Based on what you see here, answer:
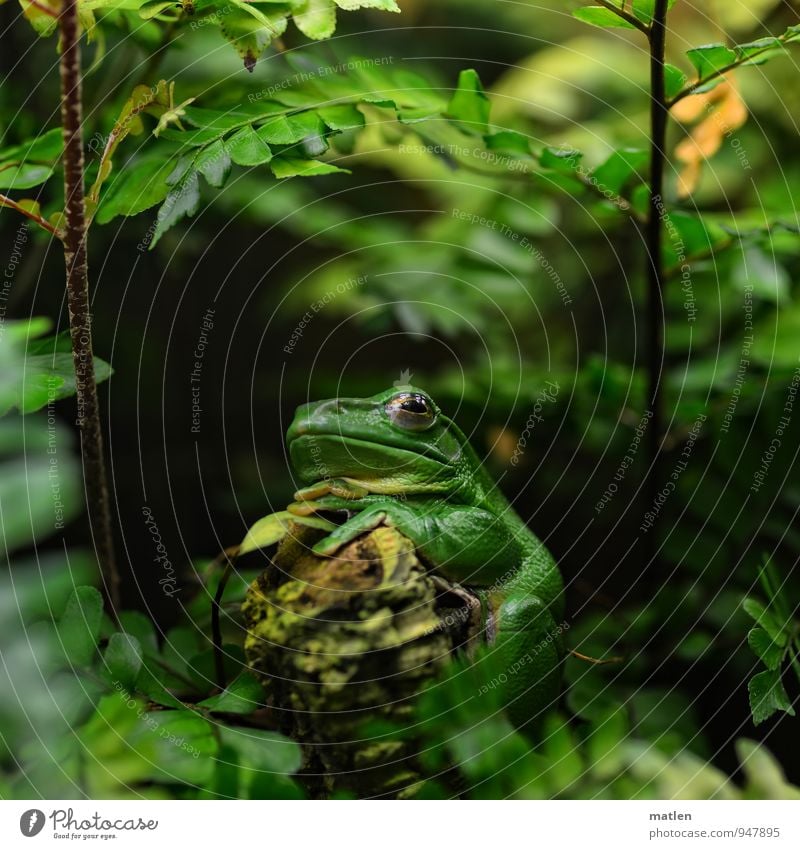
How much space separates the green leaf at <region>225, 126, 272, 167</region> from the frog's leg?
343 millimetres

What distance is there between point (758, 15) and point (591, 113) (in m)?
0.34

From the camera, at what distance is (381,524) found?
556mm

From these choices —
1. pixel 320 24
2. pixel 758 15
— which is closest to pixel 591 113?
pixel 758 15

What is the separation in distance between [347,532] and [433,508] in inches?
3.3

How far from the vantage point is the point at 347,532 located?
21.3 inches

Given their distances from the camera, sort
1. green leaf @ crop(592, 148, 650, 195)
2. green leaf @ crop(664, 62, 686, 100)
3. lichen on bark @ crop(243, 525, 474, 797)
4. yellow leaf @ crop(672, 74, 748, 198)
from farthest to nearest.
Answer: yellow leaf @ crop(672, 74, 748, 198), green leaf @ crop(592, 148, 650, 195), green leaf @ crop(664, 62, 686, 100), lichen on bark @ crop(243, 525, 474, 797)

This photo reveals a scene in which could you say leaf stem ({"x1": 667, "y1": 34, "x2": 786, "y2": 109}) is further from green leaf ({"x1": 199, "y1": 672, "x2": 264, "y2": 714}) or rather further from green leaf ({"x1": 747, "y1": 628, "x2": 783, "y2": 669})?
green leaf ({"x1": 199, "y1": 672, "x2": 264, "y2": 714})

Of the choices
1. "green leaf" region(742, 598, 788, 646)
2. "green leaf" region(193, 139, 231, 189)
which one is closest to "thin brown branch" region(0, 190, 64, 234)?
"green leaf" region(193, 139, 231, 189)

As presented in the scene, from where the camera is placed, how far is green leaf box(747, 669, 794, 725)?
0.59 m

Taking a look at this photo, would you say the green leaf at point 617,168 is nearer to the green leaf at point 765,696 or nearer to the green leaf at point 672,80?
the green leaf at point 672,80

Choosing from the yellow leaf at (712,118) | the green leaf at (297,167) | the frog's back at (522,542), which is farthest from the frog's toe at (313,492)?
the yellow leaf at (712,118)

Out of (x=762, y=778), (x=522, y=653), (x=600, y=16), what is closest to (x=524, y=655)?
(x=522, y=653)

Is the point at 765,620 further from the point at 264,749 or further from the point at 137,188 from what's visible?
the point at 137,188
